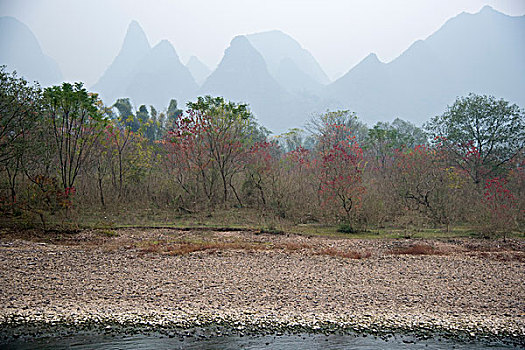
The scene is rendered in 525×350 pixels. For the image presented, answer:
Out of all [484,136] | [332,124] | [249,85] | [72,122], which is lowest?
[72,122]

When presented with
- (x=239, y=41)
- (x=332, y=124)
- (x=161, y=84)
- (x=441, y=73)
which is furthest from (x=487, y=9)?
(x=332, y=124)

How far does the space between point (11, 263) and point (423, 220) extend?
1328 centimetres

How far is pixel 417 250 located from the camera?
10.7 m

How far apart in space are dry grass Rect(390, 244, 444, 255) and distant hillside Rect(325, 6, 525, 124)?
13208cm

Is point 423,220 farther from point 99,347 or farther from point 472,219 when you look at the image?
point 99,347

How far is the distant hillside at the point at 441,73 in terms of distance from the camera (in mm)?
141250

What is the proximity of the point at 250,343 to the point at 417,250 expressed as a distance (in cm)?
683

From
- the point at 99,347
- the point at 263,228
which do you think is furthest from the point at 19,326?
the point at 263,228

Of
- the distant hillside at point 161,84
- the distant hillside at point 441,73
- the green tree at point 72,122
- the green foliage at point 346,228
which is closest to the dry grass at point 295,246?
the green foliage at point 346,228

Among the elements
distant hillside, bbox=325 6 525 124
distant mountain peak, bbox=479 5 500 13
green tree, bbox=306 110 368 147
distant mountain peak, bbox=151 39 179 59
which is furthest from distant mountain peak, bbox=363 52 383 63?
green tree, bbox=306 110 368 147

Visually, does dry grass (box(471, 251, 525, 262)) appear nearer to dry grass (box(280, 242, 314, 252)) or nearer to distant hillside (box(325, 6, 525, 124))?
dry grass (box(280, 242, 314, 252))

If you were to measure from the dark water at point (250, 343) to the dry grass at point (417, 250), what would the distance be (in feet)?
16.5

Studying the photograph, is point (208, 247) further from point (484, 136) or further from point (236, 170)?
point (484, 136)

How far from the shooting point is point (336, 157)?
15055 mm
